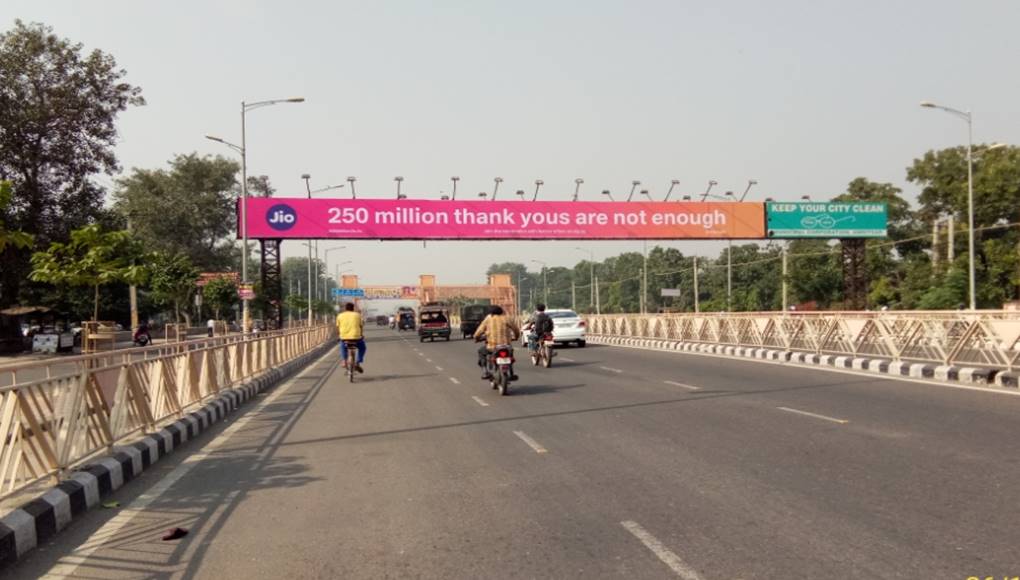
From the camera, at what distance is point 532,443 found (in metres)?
9.55

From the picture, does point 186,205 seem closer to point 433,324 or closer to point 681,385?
point 433,324

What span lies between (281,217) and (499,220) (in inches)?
394

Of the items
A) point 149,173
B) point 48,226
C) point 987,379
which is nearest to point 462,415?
point 987,379

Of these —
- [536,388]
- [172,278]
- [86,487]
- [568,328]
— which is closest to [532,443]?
[86,487]

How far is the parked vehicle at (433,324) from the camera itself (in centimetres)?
4862

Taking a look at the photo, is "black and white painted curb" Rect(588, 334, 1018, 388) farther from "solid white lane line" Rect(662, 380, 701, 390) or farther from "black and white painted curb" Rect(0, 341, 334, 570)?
"black and white painted curb" Rect(0, 341, 334, 570)

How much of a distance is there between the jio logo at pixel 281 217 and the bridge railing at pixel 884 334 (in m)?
18.2

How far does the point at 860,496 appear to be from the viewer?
650 centimetres

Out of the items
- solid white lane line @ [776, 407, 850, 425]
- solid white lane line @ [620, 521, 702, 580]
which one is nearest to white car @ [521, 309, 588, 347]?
solid white lane line @ [776, 407, 850, 425]

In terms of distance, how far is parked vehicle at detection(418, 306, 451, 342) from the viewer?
4862 cm

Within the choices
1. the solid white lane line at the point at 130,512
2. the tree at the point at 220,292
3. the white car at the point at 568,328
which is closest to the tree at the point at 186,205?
the tree at the point at 220,292

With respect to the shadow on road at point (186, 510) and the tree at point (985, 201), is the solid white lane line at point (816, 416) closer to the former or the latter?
the shadow on road at point (186, 510)

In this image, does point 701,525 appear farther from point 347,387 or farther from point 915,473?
point 347,387

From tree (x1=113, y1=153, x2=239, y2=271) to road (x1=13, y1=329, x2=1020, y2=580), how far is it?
62.5 metres
